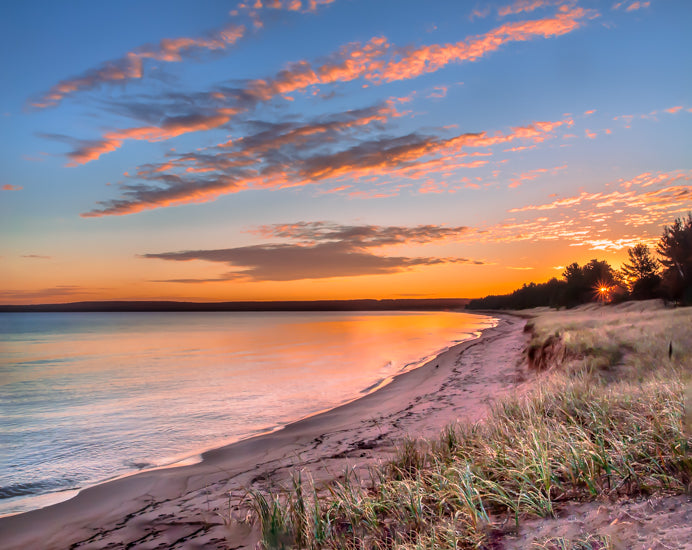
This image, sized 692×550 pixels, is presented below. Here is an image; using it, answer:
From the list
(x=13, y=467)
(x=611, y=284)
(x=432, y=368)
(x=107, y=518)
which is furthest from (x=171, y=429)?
(x=611, y=284)

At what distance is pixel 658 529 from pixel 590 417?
3413 mm

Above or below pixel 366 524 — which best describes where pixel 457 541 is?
above

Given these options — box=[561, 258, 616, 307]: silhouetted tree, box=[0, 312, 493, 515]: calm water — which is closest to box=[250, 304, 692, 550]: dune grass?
box=[0, 312, 493, 515]: calm water

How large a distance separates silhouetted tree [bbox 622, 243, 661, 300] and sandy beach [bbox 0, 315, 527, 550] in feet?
166

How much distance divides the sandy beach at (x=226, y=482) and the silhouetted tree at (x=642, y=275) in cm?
5050

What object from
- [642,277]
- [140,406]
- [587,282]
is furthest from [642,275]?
[140,406]

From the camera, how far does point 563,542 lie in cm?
294

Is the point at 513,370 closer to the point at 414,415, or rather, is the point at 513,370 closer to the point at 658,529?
the point at 414,415

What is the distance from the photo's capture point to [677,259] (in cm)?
4381

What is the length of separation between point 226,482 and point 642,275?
61.9 m

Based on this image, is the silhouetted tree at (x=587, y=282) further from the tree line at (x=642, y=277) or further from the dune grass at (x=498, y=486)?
the dune grass at (x=498, y=486)

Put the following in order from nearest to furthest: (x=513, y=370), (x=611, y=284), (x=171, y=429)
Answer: (x=171, y=429)
(x=513, y=370)
(x=611, y=284)

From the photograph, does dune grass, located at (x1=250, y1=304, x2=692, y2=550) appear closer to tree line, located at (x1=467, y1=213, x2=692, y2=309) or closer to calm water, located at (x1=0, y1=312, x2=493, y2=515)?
calm water, located at (x1=0, y1=312, x2=493, y2=515)

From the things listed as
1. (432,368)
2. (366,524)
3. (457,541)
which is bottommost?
(432,368)
